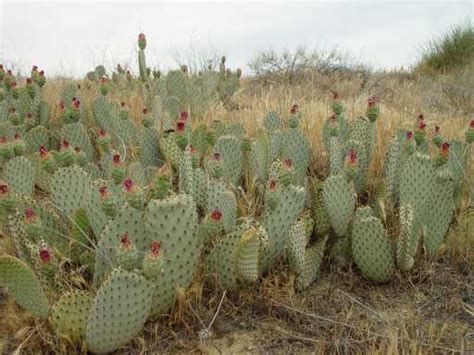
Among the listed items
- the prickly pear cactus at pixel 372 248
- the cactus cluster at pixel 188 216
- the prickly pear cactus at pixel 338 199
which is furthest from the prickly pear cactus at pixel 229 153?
the prickly pear cactus at pixel 372 248

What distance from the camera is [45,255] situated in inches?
84.1

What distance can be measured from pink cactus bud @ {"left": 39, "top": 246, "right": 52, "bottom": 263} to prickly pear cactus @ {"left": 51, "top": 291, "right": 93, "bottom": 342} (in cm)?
14

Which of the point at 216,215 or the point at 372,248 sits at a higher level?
the point at 216,215

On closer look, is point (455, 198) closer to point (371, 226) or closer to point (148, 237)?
point (371, 226)

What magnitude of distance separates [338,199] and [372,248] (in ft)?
0.87

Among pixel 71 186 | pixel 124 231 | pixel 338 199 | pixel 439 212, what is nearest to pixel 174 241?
pixel 124 231

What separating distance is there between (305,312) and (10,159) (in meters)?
1.56

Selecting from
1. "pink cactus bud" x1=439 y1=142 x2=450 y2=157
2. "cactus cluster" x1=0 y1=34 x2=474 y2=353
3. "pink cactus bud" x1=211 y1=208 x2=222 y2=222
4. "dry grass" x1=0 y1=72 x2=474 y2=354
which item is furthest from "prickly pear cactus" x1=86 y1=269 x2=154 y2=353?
"pink cactus bud" x1=439 y1=142 x2=450 y2=157

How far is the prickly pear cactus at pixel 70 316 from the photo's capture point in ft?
Answer: 6.92

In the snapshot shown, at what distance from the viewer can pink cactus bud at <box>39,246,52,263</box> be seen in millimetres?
2137

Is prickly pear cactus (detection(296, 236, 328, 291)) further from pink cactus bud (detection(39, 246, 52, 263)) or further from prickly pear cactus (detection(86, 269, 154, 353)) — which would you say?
pink cactus bud (detection(39, 246, 52, 263))

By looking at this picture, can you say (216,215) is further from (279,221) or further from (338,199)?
(338,199)

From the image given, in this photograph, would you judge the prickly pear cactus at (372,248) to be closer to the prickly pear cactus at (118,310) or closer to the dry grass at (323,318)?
the dry grass at (323,318)

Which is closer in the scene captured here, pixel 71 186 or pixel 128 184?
pixel 128 184
